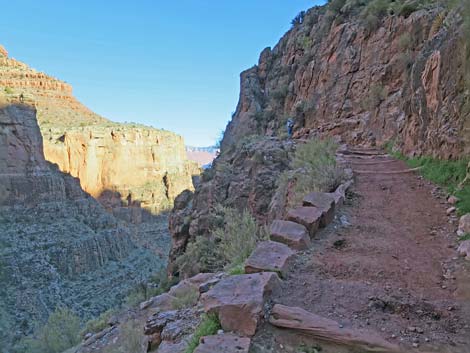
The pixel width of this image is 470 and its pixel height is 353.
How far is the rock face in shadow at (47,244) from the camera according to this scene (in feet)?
101

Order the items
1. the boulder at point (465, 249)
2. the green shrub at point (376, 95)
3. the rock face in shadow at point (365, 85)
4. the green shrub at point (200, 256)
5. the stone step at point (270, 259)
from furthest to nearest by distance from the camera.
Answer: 1. the green shrub at point (376, 95)
2. the green shrub at point (200, 256)
3. the rock face in shadow at point (365, 85)
4. the boulder at point (465, 249)
5. the stone step at point (270, 259)

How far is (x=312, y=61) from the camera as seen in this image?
19250 mm

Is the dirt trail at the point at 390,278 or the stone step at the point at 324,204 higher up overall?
the stone step at the point at 324,204

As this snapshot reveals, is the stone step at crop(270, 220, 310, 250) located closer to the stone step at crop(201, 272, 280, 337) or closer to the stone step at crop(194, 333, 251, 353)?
the stone step at crop(201, 272, 280, 337)

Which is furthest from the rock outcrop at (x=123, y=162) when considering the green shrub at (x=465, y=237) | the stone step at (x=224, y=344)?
the stone step at (x=224, y=344)

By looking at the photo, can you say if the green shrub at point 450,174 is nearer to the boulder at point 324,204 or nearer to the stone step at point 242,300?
the boulder at point 324,204

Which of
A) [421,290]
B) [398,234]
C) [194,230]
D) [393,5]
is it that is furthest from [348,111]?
[421,290]

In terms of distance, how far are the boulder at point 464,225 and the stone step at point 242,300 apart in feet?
8.42

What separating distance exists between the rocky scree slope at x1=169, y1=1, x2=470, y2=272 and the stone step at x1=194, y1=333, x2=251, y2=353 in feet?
15.8

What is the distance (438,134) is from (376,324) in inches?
204

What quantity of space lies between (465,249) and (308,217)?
1803mm

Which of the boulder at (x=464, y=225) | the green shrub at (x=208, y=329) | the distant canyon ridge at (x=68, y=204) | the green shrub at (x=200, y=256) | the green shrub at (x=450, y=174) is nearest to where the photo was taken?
the green shrub at (x=208, y=329)

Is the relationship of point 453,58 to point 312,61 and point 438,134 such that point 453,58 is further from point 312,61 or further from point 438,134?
point 312,61

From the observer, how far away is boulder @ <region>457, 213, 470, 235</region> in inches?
179
